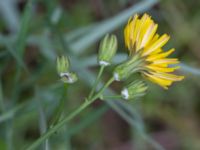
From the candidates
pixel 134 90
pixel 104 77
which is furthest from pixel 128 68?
pixel 104 77

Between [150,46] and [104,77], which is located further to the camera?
[104,77]

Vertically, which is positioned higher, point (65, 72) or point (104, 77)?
point (65, 72)

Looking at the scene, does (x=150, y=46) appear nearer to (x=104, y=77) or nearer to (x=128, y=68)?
(x=128, y=68)

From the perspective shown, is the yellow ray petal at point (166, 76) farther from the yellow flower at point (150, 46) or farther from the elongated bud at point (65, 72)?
the elongated bud at point (65, 72)

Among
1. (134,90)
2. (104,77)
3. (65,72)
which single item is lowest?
(104,77)

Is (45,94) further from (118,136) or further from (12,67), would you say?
(118,136)
